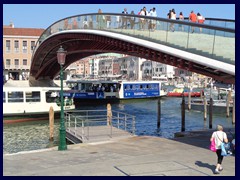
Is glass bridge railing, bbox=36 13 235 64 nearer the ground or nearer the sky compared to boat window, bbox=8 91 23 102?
nearer the sky

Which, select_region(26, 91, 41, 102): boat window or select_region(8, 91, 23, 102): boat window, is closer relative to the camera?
select_region(8, 91, 23, 102): boat window

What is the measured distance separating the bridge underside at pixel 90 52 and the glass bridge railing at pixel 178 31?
633 millimetres

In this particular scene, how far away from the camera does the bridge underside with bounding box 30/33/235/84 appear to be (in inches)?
633

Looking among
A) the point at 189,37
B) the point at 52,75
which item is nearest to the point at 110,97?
the point at 52,75

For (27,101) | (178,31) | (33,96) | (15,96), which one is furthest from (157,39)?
(15,96)

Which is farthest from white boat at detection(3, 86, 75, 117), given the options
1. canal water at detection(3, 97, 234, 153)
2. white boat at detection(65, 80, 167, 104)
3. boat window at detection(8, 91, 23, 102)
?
white boat at detection(65, 80, 167, 104)

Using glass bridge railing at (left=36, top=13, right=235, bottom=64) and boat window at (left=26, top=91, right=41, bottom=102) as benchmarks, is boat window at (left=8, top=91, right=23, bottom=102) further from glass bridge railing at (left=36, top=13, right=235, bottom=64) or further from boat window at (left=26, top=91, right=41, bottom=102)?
glass bridge railing at (left=36, top=13, right=235, bottom=64)

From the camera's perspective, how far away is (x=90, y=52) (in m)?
35.0

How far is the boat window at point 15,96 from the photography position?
28.5 metres

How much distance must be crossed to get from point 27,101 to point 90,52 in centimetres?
863

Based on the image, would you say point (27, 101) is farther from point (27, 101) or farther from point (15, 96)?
point (15, 96)

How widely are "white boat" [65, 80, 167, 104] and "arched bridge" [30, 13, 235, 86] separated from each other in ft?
37.9

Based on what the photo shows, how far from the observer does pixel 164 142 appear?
47.3ft
